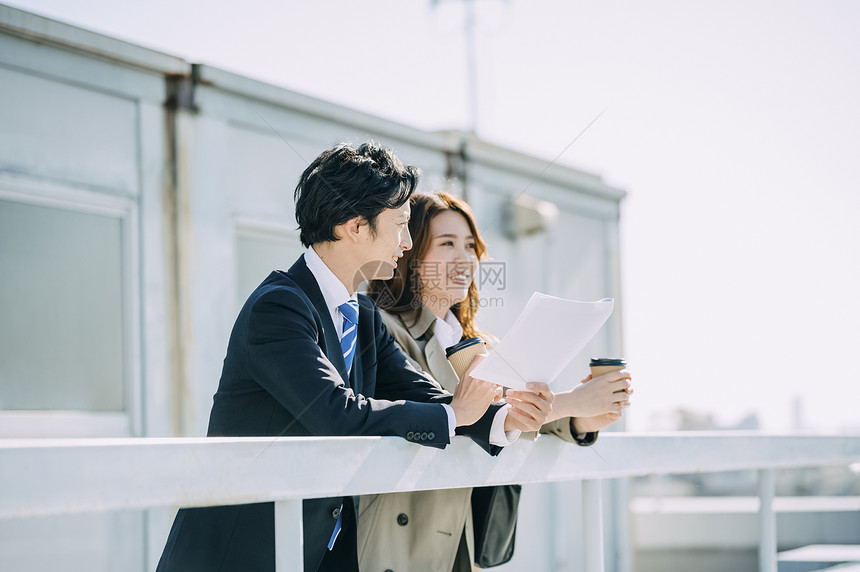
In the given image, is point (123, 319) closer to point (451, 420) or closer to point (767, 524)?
point (451, 420)

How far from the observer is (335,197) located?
6.00ft

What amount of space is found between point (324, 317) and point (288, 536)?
2.09 ft

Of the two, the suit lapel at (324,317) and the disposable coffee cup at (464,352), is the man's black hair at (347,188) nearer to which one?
the suit lapel at (324,317)

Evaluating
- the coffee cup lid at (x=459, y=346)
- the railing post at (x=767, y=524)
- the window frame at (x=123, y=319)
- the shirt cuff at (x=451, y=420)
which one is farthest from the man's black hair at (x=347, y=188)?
the window frame at (x=123, y=319)

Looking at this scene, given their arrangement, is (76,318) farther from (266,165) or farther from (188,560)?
(188,560)

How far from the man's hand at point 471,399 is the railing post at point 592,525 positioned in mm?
314

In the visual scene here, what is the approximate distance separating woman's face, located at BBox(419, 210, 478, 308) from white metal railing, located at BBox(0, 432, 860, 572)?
890 millimetres

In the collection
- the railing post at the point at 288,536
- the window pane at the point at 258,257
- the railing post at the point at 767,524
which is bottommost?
the railing post at the point at 767,524

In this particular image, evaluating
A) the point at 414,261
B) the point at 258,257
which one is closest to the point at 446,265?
the point at 414,261

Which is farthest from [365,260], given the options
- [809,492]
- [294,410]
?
[809,492]

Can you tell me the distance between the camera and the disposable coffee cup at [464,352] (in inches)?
77.4

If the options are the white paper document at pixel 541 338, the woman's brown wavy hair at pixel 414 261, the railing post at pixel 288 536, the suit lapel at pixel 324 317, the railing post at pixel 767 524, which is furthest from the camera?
the woman's brown wavy hair at pixel 414 261

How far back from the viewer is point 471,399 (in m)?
1.71

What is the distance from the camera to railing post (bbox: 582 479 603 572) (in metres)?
1.77
